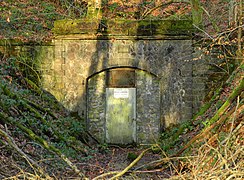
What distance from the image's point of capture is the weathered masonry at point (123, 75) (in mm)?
10422

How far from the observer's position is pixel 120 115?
10.8 metres

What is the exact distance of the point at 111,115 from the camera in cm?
1078

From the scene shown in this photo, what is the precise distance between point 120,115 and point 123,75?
1203 mm

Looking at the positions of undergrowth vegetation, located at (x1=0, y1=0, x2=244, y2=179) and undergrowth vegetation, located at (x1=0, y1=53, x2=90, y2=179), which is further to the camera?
undergrowth vegetation, located at (x1=0, y1=53, x2=90, y2=179)

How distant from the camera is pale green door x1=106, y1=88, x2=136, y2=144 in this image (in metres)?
10.7

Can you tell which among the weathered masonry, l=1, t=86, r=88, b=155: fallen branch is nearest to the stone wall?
the weathered masonry

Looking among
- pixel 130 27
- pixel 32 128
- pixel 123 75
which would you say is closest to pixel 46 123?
pixel 32 128

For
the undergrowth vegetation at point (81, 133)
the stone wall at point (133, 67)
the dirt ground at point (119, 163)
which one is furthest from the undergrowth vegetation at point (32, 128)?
the stone wall at point (133, 67)

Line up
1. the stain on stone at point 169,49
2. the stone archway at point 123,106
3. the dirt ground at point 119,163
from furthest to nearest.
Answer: the stone archway at point 123,106
the stain on stone at point 169,49
the dirt ground at point 119,163

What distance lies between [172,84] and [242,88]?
3.35 m

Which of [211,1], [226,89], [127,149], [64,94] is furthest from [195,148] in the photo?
[211,1]

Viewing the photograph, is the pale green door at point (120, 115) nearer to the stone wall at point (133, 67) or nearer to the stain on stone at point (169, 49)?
the stone wall at point (133, 67)

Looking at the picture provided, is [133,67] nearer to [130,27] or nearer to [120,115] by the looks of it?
[130,27]

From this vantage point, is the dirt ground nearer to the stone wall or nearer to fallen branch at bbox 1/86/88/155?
fallen branch at bbox 1/86/88/155
